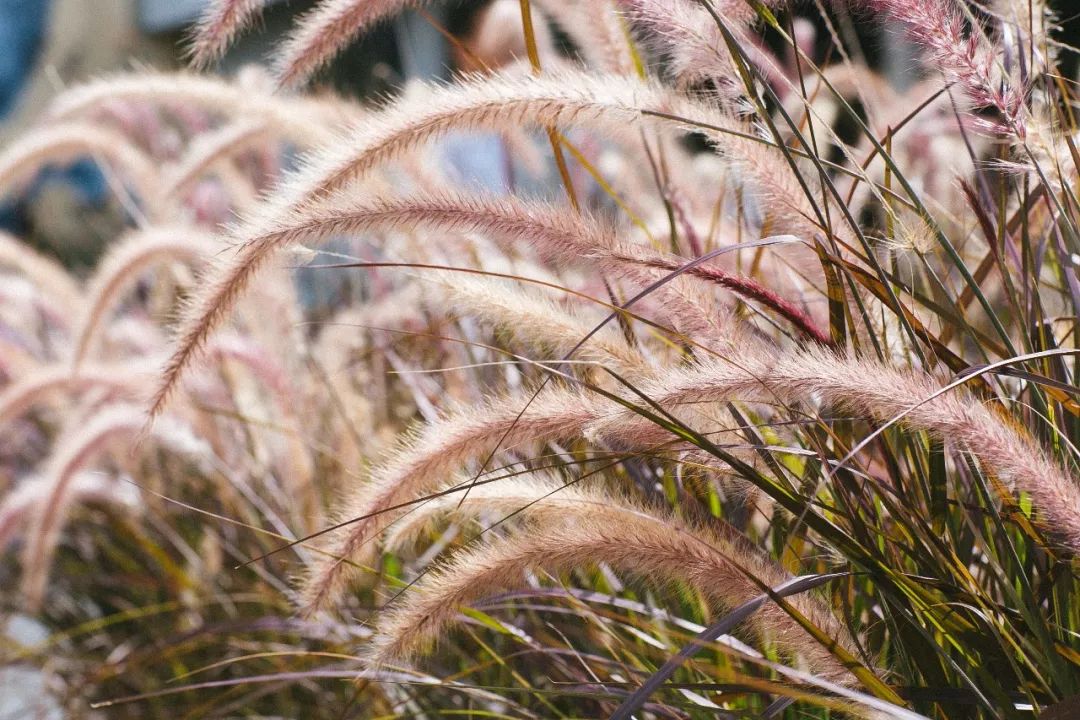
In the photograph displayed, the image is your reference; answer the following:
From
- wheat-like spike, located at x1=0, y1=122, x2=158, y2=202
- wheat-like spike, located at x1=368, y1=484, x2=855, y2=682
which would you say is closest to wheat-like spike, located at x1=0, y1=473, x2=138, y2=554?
wheat-like spike, located at x1=0, y1=122, x2=158, y2=202

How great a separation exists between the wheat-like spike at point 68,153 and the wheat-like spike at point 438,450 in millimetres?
1274

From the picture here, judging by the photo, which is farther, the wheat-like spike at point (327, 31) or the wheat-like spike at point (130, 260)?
the wheat-like spike at point (130, 260)

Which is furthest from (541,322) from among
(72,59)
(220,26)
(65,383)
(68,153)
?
(72,59)

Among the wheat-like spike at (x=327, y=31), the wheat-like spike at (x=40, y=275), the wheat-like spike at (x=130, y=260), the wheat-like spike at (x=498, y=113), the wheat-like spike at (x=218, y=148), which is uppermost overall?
the wheat-like spike at (x=327, y=31)

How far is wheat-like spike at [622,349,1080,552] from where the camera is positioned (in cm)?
68

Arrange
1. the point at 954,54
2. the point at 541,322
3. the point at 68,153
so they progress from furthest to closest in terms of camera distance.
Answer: the point at 68,153
the point at 541,322
the point at 954,54

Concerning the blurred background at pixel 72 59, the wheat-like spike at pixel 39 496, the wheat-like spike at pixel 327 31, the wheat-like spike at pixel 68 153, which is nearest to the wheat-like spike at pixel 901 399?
the wheat-like spike at pixel 327 31

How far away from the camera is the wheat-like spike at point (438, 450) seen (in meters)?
0.84

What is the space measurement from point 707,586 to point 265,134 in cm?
110

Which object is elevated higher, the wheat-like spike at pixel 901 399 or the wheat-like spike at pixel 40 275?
the wheat-like spike at pixel 901 399

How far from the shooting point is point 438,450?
0.87 m

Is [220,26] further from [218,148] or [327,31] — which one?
[218,148]

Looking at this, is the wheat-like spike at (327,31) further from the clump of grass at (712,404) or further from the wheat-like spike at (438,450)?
the wheat-like spike at (438,450)

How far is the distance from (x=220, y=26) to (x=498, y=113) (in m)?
0.33
